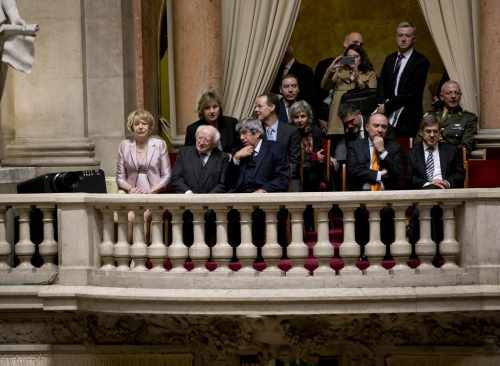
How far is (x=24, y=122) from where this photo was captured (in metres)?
18.4

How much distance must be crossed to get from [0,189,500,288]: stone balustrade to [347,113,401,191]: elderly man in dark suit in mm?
539

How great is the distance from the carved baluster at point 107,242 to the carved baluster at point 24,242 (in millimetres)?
665

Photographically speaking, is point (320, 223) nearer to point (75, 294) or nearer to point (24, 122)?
point (75, 294)

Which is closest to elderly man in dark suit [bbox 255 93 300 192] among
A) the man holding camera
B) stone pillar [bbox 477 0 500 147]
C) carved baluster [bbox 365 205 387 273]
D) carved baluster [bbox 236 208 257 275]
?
carved baluster [bbox 236 208 257 275]

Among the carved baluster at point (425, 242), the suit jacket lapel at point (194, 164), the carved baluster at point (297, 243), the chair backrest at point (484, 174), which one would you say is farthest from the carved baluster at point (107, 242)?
the chair backrest at point (484, 174)

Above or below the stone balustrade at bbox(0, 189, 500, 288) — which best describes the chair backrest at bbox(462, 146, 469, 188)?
above

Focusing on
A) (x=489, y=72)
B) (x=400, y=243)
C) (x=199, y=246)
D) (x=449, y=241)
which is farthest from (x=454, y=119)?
(x=199, y=246)

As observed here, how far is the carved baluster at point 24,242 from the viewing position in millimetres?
15281

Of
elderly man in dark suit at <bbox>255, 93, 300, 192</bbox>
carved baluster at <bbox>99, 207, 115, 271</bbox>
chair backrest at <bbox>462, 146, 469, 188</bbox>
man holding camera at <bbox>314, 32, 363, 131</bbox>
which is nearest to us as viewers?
carved baluster at <bbox>99, 207, 115, 271</bbox>

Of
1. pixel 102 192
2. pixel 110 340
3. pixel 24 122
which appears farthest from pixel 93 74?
pixel 110 340

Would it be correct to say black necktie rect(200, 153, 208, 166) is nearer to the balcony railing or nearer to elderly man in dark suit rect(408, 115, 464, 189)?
the balcony railing

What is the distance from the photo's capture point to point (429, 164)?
15484 mm

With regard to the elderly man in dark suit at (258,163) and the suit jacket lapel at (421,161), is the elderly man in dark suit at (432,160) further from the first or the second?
the elderly man in dark suit at (258,163)

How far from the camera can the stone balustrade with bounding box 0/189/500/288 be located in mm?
14578
